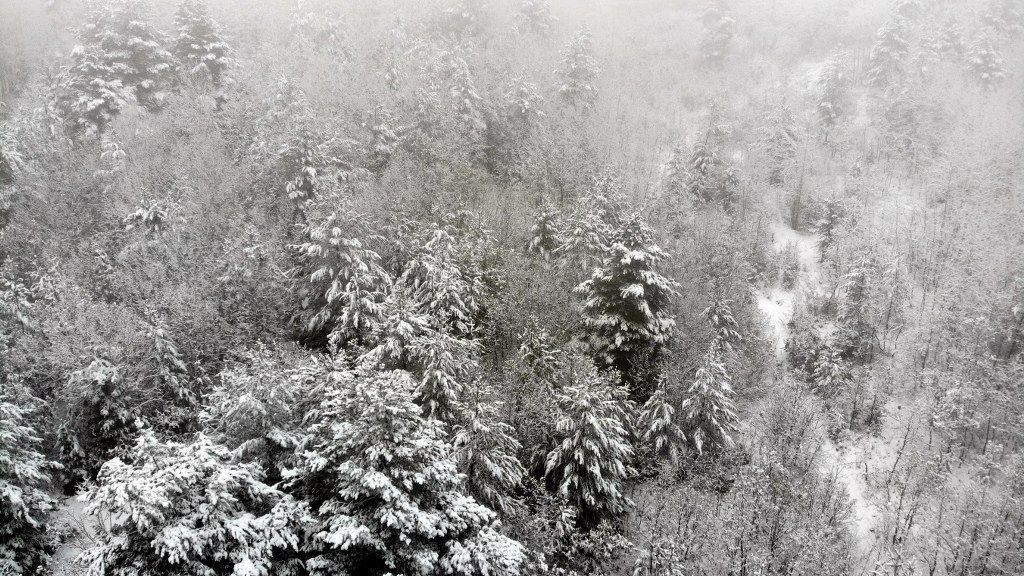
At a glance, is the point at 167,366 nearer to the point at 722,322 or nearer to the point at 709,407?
the point at 709,407

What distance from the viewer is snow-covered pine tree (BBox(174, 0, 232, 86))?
3319 centimetres

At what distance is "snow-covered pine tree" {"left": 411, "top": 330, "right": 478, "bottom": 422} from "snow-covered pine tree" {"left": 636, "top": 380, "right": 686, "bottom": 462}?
959 centimetres

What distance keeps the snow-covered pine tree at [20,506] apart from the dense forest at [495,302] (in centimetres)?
14

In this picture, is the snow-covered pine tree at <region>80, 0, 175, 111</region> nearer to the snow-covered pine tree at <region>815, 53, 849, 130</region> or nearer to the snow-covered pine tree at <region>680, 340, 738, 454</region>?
the snow-covered pine tree at <region>680, 340, 738, 454</region>

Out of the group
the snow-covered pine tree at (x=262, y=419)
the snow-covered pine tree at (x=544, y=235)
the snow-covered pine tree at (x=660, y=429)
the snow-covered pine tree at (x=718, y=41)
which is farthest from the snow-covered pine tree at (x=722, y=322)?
the snow-covered pine tree at (x=718, y=41)

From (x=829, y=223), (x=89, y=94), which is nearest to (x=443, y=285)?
(x=829, y=223)

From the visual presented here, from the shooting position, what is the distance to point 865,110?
119ft

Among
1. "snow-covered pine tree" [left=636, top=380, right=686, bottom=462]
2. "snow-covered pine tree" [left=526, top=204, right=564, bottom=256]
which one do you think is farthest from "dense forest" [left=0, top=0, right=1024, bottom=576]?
"snow-covered pine tree" [left=526, top=204, right=564, bottom=256]

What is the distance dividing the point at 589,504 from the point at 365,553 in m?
9.68

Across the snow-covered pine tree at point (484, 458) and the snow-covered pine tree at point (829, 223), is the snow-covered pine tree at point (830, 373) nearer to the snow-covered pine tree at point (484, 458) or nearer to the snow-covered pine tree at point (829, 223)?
the snow-covered pine tree at point (829, 223)

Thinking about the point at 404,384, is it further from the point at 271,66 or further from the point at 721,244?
the point at 271,66

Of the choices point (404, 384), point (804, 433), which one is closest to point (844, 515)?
point (804, 433)

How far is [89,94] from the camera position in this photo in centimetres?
3048

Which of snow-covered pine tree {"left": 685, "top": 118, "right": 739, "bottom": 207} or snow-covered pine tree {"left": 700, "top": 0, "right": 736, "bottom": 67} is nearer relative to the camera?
snow-covered pine tree {"left": 685, "top": 118, "right": 739, "bottom": 207}
